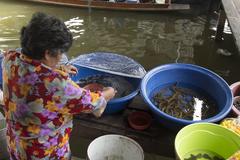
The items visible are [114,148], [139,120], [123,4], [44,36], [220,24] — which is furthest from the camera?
[123,4]

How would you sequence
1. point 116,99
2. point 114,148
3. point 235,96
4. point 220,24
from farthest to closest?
1. point 220,24
2. point 235,96
3. point 116,99
4. point 114,148

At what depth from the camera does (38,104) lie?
7.23 feet

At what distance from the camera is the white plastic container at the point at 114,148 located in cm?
306

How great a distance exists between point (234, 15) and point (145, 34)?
316 cm

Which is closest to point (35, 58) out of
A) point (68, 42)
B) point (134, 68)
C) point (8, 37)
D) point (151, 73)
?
point (68, 42)

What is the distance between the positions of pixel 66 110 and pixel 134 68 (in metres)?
1.88

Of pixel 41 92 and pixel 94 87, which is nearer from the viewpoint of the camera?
pixel 41 92

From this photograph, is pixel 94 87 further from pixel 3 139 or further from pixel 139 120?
pixel 3 139

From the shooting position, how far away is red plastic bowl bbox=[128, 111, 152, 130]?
369 centimetres

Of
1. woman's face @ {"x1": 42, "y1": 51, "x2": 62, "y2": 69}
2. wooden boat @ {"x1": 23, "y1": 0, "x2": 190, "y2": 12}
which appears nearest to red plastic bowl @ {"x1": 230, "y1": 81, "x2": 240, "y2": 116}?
woman's face @ {"x1": 42, "y1": 51, "x2": 62, "y2": 69}

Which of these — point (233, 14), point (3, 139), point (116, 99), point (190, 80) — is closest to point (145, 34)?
point (233, 14)

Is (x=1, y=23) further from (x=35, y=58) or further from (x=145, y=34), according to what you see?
(x=35, y=58)

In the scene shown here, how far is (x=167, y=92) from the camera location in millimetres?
3986

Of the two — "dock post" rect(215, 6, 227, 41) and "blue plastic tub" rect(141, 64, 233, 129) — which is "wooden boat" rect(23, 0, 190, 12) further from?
"blue plastic tub" rect(141, 64, 233, 129)
